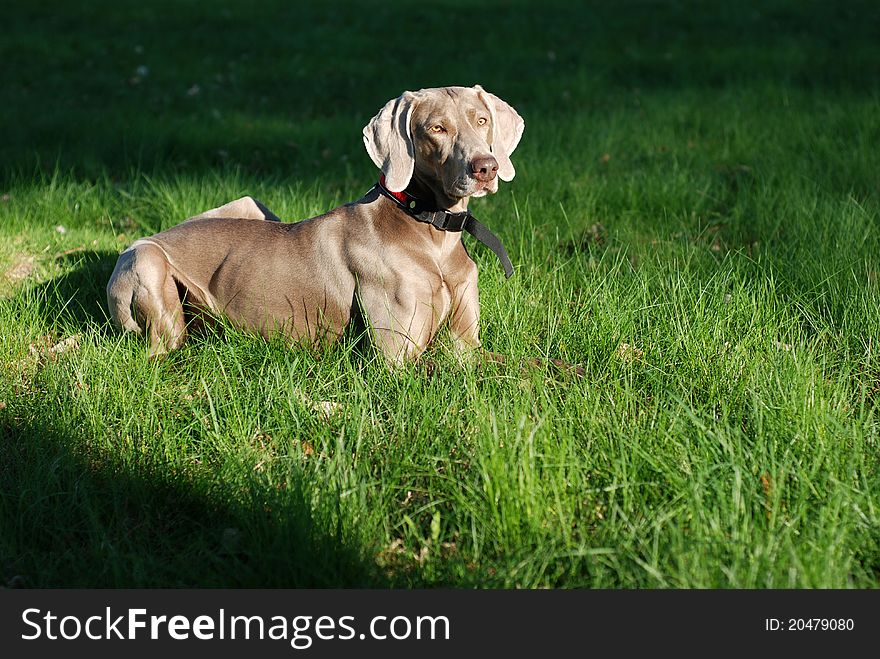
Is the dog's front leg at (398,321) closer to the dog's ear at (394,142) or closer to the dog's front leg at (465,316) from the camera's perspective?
the dog's front leg at (465,316)

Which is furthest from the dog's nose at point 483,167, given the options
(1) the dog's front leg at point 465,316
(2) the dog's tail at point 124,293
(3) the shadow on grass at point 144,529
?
(2) the dog's tail at point 124,293

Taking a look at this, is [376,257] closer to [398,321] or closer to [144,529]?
[398,321]

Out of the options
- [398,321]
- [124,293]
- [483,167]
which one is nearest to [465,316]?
[398,321]

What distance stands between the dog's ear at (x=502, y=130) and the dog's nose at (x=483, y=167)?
8.1 inches

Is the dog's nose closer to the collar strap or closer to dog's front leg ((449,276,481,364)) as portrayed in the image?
the collar strap

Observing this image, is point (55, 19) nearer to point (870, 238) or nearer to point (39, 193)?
point (39, 193)

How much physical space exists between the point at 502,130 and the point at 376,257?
72 centimetres

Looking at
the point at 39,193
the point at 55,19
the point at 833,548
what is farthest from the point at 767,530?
the point at 55,19

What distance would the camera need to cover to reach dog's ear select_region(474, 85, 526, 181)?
132 inches

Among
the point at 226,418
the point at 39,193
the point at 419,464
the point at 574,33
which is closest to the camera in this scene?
the point at 419,464

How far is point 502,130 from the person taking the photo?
3453 mm

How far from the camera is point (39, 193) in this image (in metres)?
5.36

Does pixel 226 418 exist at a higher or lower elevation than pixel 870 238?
lower

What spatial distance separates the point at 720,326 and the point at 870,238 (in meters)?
1.55
